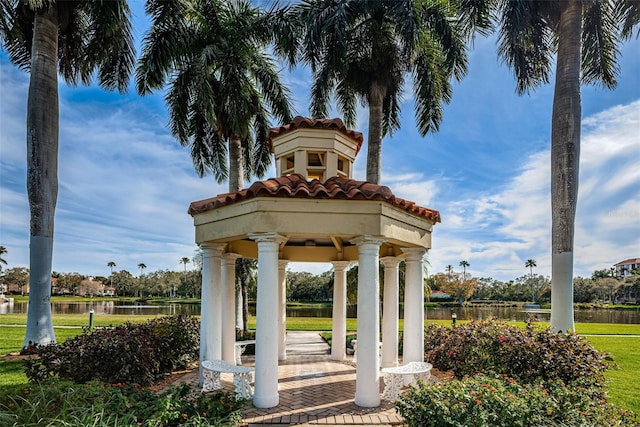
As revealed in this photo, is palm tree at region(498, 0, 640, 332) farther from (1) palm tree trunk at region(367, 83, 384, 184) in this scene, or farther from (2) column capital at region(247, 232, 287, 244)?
(2) column capital at region(247, 232, 287, 244)

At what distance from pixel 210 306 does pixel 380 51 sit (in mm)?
10834

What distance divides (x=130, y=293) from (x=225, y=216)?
137 m

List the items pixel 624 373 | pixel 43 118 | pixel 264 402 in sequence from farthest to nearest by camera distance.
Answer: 1. pixel 43 118
2. pixel 624 373
3. pixel 264 402

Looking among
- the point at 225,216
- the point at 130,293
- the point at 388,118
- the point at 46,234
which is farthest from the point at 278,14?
the point at 130,293

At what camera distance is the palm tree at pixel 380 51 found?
521 inches

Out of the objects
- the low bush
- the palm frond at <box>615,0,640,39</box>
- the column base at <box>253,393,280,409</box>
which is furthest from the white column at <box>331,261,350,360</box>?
the palm frond at <box>615,0,640,39</box>

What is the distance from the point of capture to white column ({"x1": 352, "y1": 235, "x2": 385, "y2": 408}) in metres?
7.77

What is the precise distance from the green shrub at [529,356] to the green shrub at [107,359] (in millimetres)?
7891

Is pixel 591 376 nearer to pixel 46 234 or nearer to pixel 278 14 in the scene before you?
pixel 278 14

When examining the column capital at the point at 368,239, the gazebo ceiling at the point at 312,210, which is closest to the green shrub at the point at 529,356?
the column capital at the point at 368,239

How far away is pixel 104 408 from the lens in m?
5.87

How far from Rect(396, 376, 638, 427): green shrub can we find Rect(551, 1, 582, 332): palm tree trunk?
18.5 ft

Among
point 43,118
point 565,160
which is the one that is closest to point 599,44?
point 565,160

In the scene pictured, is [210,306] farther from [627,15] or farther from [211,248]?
[627,15]
